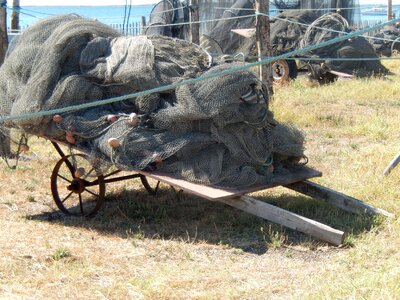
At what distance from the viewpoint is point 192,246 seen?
6.40 meters

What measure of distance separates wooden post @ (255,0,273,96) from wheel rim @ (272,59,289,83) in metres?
3.31

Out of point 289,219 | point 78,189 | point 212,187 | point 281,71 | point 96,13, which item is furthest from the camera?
point 96,13

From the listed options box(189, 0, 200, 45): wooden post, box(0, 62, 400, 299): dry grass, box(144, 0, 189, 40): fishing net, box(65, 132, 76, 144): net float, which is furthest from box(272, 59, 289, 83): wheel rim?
box(65, 132, 76, 144): net float

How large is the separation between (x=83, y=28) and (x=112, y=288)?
9.83ft

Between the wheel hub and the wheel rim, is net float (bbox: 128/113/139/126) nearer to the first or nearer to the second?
the wheel hub

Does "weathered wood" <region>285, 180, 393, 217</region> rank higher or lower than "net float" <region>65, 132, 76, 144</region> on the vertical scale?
lower

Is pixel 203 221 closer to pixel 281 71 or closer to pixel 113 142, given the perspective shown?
pixel 113 142

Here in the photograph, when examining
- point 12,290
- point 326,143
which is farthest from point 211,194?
point 326,143

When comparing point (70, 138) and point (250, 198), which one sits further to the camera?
point (70, 138)

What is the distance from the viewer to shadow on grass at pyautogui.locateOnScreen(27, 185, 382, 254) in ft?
21.5

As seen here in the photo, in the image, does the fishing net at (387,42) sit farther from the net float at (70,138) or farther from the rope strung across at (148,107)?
the net float at (70,138)

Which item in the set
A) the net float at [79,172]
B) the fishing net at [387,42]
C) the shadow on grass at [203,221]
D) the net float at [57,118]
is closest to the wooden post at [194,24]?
the shadow on grass at [203,221]

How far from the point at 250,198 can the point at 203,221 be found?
87cm

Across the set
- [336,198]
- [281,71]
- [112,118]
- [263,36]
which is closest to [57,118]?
[112,118]
